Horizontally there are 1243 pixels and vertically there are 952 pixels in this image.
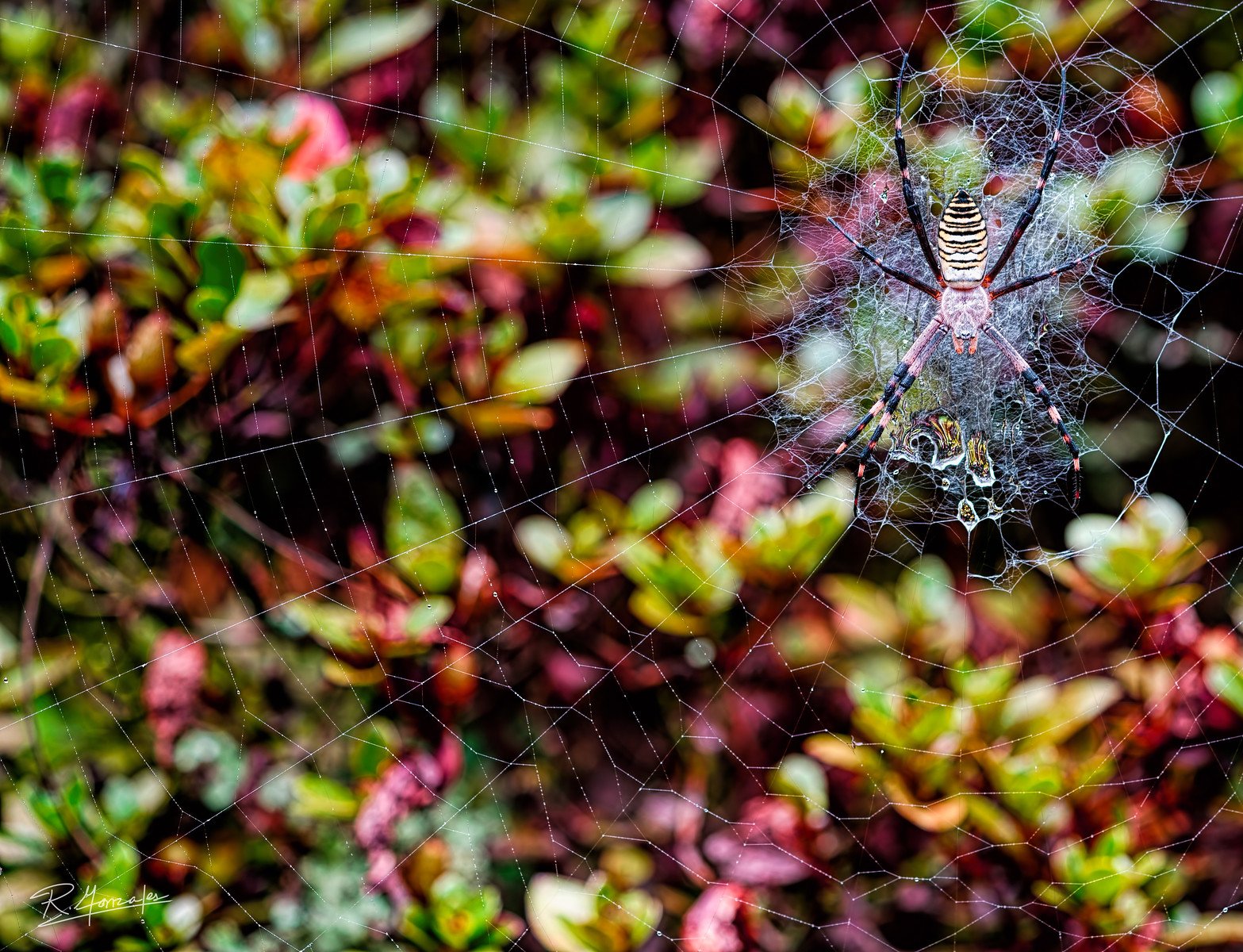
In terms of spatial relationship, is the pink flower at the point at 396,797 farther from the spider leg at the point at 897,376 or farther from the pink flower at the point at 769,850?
the spider leg at the point at 897,376

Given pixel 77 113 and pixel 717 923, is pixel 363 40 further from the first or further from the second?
pixel 717 923

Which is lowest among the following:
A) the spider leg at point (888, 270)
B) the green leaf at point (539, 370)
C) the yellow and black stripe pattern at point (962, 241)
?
the green leaf at point (539, 370)

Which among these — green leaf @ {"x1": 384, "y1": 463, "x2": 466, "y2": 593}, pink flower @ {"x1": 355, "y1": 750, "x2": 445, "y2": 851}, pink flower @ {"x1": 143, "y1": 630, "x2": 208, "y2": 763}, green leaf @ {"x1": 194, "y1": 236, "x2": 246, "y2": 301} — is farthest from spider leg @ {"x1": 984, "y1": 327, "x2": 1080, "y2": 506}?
pink flower @ {"x1": 143, "y1": 630, "x2": 208, "y2": 763}

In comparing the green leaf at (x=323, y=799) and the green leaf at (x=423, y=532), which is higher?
the green leaf at (x=423, y=532)

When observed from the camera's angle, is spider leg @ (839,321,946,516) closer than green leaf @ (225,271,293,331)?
No

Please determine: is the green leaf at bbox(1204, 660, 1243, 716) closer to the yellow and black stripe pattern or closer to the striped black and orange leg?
the striped black and orange leg

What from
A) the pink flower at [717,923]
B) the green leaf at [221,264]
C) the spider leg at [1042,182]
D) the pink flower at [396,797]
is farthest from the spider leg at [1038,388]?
the green leaf at [221,264]
